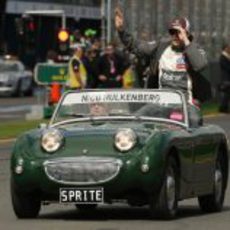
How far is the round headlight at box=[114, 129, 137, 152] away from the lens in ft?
38.2

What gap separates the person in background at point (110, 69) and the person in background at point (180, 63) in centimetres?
1479

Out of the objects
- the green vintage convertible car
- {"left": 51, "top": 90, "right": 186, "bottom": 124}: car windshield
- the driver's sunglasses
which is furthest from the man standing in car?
the green vintage convertible car

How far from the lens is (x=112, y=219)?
12117mm

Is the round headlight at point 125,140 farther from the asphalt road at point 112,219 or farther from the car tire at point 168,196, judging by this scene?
the asphalt road at point 112,219

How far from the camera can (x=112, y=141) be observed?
11.8m

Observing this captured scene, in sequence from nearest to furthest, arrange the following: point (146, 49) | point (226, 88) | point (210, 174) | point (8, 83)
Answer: point (210, 174) < point (146, 49) < point (226, 88) < point (8, 83)

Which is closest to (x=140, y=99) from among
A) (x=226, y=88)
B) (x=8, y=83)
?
(x=226, y=88)

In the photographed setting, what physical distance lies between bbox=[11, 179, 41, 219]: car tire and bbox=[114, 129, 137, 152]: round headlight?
0.86 metres

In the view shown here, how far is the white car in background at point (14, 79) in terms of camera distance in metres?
49.8

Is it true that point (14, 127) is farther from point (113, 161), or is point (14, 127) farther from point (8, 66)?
point (8, 66)

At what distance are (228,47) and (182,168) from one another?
23.9 meters

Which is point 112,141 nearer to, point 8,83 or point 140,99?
point 140,99

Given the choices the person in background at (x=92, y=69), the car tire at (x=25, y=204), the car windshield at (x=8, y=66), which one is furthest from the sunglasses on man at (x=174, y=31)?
the car windshield at (x=8, y=66)

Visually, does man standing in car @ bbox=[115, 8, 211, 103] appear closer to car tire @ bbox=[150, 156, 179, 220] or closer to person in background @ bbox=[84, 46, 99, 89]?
car tire @ bbox=[150, 156, 179, 220]
